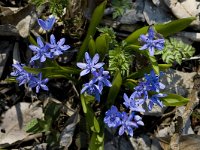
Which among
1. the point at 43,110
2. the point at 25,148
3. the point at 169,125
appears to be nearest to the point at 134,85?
the point at 169,125

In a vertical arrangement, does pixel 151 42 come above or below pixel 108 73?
above

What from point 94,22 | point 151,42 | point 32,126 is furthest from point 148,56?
point 32,126

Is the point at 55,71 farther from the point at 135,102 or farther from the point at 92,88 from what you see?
the point at 135,102

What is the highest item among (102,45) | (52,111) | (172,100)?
(102,45)

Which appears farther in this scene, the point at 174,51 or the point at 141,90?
the point at 174,51

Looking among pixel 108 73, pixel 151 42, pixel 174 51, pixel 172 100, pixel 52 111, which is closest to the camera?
pixel 151 42

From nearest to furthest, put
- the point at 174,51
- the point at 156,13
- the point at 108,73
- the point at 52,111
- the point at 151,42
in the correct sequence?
the point at 151,42 → the point at 108,73 → the point at 174,51 → the point at 52,111 → the point at 156,13

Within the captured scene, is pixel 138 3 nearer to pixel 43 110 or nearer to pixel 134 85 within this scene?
pixel 134 85
